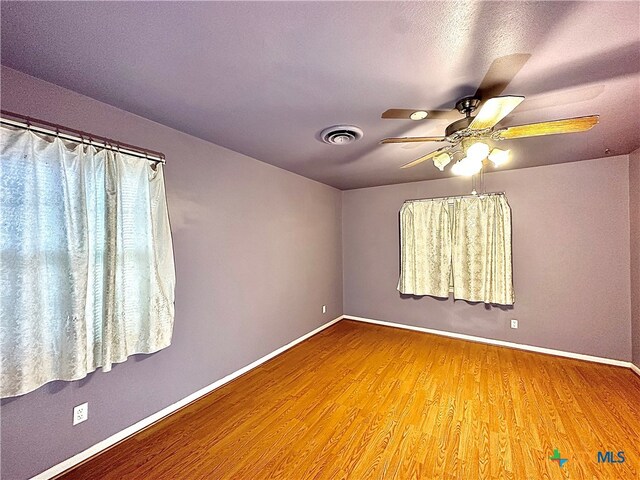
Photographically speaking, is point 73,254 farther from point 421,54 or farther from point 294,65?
point 421,54

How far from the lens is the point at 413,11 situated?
1.08 metres

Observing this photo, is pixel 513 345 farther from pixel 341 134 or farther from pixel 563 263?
pixel 341 134

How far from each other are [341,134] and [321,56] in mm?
919

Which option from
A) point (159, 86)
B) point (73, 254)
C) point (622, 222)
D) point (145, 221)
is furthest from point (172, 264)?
point (622, 222)

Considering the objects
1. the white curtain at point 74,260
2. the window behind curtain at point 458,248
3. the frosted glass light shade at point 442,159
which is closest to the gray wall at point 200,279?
the white curtain at point 74,260

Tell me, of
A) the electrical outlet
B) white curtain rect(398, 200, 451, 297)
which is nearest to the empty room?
the electrical outlet

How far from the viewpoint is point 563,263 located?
3307mm

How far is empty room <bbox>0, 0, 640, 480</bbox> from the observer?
4.13 ft

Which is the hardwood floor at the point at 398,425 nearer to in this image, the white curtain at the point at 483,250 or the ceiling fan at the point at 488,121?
the white curtain at the point at 483,250

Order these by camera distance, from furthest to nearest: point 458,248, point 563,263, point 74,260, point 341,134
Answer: point 458,248, point 563,263, point 341,134, point 74,260

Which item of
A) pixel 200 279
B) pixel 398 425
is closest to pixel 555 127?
pixel 398 425

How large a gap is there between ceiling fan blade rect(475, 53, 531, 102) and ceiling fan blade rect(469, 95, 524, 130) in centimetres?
24

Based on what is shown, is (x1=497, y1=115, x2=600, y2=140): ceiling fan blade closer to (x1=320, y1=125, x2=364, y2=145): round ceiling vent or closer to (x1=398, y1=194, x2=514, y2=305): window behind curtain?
(x1=320, y1=125, x2=364, y2=145): round ceiling vent

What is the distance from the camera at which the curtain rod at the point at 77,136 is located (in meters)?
1.46
